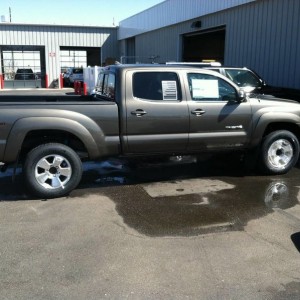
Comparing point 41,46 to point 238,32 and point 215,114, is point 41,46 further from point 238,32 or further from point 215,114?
point 215,114

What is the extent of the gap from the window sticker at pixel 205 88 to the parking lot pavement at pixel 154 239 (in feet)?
4.65

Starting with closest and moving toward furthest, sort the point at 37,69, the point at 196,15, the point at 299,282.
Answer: the point at 299,282 → the point at 196,15 → the point at 37,69

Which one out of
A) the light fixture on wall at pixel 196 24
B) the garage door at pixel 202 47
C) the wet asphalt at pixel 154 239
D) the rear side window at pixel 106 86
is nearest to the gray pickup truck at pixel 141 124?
the rear side window at pixel 106 86

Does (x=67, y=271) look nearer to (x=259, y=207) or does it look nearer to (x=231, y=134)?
(x=259, y=207)

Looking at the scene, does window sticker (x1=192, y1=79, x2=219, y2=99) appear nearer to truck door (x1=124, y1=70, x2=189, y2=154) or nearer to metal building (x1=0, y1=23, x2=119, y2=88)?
truck door (x1=124, y1=70, x2=189, y2=154)

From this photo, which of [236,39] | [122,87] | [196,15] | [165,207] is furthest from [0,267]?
[196,15]

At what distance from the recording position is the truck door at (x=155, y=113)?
20.2ft

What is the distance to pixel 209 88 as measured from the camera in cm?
659

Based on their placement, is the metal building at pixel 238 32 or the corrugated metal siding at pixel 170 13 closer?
the metal building at pixel 238 32

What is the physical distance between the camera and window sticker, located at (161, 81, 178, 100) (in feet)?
20.9

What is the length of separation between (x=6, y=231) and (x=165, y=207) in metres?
2.02

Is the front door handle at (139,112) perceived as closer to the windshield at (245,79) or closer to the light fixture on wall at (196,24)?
the windshield at (245,79)

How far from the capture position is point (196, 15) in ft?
63.5

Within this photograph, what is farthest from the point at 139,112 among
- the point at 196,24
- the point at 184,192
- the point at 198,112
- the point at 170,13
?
the point at 170,13
